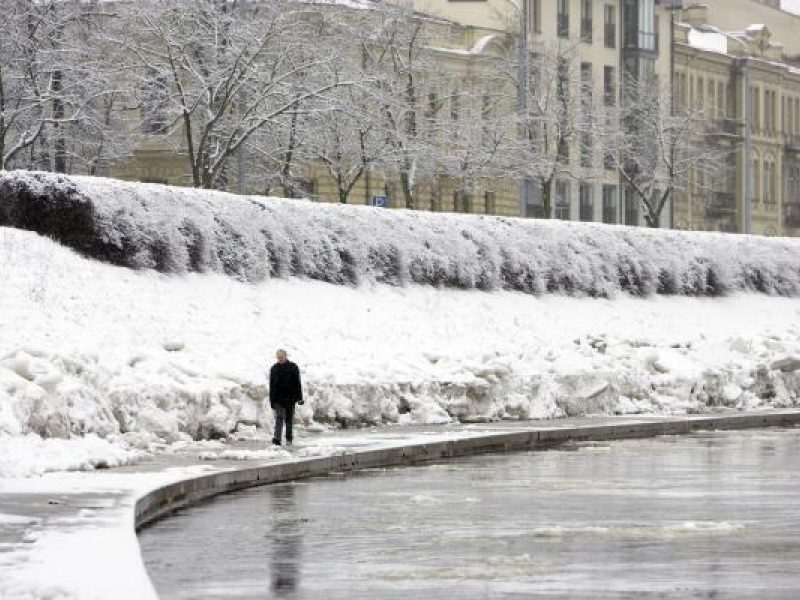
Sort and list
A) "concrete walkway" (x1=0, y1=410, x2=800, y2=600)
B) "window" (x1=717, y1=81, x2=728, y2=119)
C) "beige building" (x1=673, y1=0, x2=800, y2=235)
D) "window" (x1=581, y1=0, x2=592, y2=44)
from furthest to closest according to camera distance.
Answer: "window" (x1=717, y1=81, x2=728, y2=119), "beige building" (x1=673, y1=0, x2=800, y2=235), "window" (x1=581, y1=0, x2=592, y2=44), "concrete walkway" (x1=0, y1=410, x2=800, y2=600)

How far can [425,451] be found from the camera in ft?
87.9

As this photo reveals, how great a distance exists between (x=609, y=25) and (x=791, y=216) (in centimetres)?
1996

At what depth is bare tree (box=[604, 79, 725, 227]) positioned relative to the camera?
248 feet

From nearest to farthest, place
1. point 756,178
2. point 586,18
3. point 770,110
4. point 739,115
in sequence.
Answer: point 586,18
point 739,115
point 756,178
point 770,110

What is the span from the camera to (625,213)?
88.2 metres

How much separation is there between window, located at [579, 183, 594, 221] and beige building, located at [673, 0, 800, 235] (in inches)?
168

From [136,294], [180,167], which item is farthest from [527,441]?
[180,167]

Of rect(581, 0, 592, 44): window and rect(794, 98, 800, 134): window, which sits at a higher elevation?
rect(581, 0, 592, 44): window

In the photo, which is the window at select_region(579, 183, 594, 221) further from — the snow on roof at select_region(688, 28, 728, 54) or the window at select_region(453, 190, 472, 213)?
the snow on roof at select_region(688, 28, 728, 54)

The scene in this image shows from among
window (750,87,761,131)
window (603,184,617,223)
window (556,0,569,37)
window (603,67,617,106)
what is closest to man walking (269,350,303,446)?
window (603,67,617,106)

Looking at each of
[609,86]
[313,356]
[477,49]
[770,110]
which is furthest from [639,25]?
[313,356]

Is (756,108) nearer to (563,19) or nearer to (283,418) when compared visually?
(563,19)

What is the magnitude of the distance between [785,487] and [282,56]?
29342mm

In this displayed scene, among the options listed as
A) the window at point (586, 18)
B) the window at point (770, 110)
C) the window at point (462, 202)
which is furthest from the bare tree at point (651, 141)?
the window at point (770, 110)
